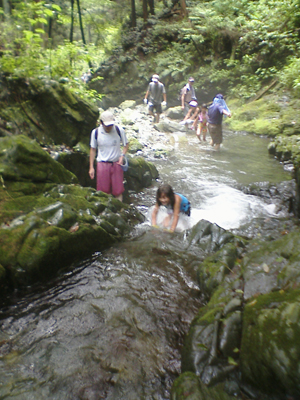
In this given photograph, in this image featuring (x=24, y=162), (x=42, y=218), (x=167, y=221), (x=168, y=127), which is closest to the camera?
(x=42, y=218)

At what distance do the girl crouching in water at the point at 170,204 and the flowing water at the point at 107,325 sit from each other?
1.26 feet

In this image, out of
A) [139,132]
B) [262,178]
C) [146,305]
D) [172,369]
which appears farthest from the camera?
[139,132]

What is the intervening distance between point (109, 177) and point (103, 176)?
0.50 ft

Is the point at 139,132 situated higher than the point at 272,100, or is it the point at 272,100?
the point at 272,100

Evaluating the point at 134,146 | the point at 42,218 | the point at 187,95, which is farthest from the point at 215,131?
the point at 42,218

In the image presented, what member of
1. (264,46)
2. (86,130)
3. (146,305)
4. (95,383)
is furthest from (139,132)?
(95,383)

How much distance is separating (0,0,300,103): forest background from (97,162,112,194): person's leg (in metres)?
3.81

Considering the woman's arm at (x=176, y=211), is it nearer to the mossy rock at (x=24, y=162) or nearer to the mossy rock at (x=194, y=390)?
the mossy rock at (x=24, y=162)

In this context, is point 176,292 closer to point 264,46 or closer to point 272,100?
point 272,100

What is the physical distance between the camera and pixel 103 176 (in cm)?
613

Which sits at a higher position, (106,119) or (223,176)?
(106,119)

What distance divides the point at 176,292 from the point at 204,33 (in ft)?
73.1

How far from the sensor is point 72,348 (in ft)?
8.45

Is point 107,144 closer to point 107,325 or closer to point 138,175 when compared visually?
point 138,175
